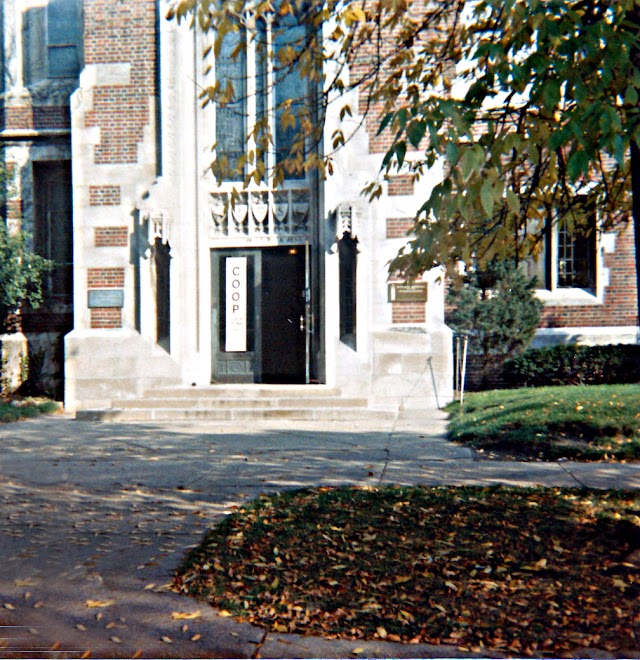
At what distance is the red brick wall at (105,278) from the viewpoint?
48.8 ft

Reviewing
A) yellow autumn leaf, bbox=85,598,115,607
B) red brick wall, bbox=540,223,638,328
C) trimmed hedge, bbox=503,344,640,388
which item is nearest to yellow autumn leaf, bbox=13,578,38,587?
yellow autumn leaf, bbox=85,598,115,607

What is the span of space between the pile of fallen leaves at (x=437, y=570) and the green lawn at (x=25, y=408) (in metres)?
8.47

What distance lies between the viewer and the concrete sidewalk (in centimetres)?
357

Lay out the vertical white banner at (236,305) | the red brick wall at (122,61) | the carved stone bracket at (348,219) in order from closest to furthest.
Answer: the carved stone bracket at (348,219) → the red brick wall at (122,61) → the vertical white banner at (236,305)

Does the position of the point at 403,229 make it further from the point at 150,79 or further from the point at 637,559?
the point at 637,559

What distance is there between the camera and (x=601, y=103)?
4.13 meters

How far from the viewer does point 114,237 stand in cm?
1491

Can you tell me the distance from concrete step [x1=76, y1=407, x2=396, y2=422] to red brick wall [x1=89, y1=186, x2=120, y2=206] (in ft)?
14.0

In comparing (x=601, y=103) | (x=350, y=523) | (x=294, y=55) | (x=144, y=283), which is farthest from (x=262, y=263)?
(x=601, y=103)

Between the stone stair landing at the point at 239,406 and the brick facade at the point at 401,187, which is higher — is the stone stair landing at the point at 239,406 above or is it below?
below

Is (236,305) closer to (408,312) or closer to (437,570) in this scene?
(408,312)

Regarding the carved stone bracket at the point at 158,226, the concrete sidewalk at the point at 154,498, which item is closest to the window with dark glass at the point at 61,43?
the carved stone bracket at the point at 158,226

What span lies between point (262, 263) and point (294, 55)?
945 cm

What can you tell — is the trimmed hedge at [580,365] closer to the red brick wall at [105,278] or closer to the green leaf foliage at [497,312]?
the green leaf foliage at [497,312]
